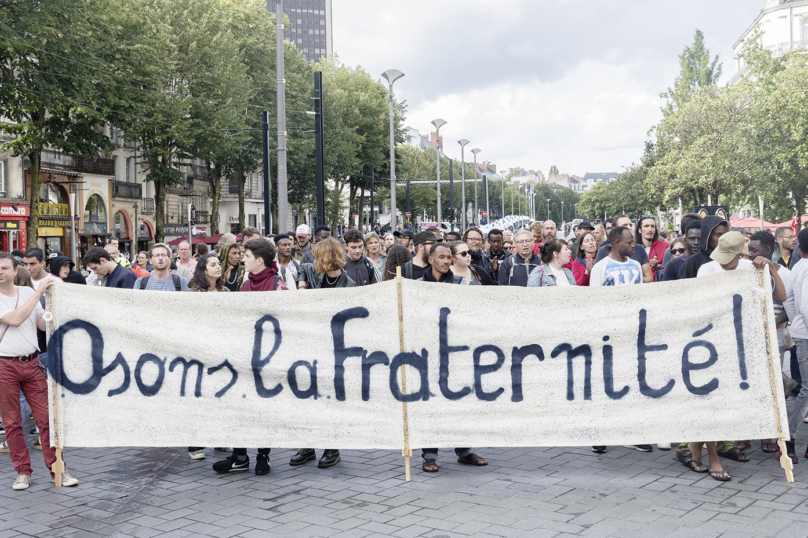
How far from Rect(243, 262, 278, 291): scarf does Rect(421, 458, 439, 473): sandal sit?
1883mm

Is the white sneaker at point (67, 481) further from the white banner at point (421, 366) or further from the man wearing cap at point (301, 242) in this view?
the man wearing cap at point (301, 242)

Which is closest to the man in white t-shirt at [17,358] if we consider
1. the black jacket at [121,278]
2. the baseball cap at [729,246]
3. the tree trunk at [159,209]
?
the black jacket at [121,278]

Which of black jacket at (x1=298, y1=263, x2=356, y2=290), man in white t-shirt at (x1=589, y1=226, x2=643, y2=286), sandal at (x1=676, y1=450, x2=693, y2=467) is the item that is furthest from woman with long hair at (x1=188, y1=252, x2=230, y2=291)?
sandal at (x1=676, y1=450, x2=693, y2=467)

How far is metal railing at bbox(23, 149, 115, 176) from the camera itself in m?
39.3

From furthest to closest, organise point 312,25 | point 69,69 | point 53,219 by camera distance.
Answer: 1. point 312,25
2. point 53,219
3. point 69,69

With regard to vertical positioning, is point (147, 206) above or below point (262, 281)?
above

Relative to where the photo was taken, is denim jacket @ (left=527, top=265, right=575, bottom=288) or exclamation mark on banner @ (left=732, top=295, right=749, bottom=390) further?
denim jacket @ (left=527, top=265, right=575, bottom=288)

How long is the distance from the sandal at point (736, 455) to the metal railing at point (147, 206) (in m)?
47.7

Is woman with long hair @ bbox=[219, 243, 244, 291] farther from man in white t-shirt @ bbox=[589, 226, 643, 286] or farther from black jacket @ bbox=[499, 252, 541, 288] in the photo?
man in white t-shirt @ bbox=[589, 226, 643, 286]

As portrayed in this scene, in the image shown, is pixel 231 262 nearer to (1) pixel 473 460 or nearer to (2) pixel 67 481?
(2) pixel 67 481

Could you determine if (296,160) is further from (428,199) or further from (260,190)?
(428,199)

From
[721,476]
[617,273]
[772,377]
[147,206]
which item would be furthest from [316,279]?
[147,206]

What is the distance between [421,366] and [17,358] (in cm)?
304

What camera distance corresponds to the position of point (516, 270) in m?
9.15
